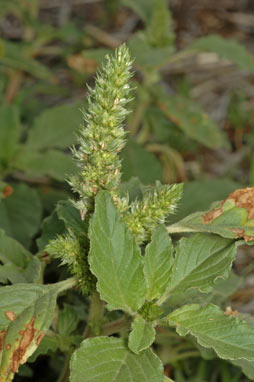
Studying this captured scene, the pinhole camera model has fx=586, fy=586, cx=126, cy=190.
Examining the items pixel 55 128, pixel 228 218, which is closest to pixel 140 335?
pixel 228 218

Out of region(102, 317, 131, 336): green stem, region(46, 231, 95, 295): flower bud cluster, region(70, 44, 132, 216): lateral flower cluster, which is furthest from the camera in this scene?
region(102, 317, 131, 336): green stem

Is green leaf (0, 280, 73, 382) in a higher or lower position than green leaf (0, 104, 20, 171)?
higher

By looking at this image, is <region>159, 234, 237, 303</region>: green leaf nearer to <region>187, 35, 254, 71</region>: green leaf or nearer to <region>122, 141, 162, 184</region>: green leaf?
<region>122, 141, 162, 184</region>: green leaf

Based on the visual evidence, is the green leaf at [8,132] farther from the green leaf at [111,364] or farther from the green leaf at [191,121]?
the green leaf at [111,364]

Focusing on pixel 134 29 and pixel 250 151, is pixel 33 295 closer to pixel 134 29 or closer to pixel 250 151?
pixel 250 151

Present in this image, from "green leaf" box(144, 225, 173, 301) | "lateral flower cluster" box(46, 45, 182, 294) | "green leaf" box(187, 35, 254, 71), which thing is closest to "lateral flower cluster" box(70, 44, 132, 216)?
"lateral flower cluster" box(46, 45, 182, 294)

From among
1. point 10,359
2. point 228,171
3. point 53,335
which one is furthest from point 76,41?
point 10,359

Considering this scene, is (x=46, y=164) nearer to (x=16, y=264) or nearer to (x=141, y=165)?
(x=141, y=165)

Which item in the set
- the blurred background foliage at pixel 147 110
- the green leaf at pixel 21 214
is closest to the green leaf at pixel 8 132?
the blurred background foliage at pixel 147 110
